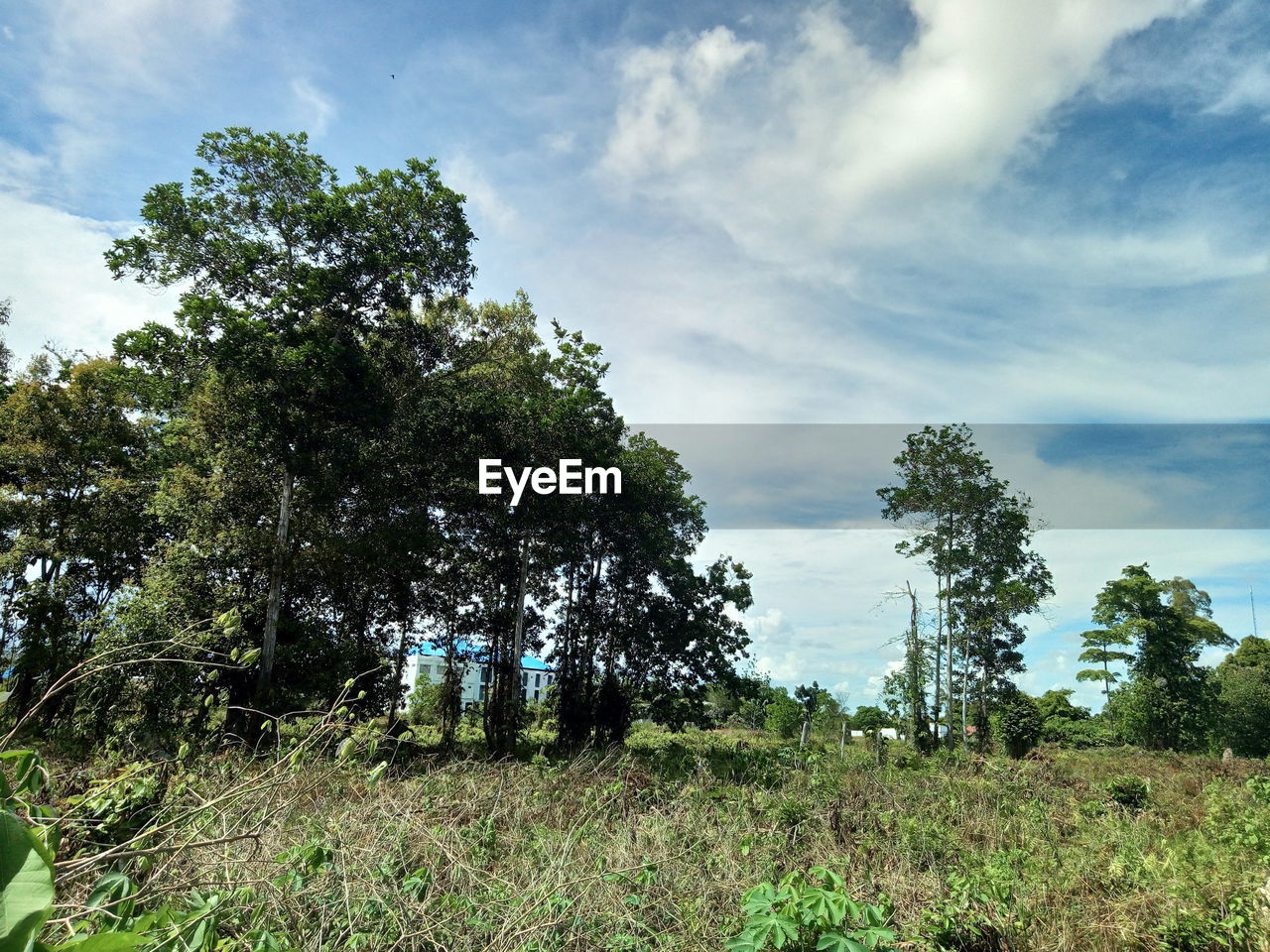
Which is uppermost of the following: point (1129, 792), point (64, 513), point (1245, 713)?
point (64, 513)

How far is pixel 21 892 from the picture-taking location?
2.25 ft

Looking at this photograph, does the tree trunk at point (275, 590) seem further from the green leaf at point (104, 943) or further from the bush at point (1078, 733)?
the bush at point (1078, 733)

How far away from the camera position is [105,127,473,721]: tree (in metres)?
13.0

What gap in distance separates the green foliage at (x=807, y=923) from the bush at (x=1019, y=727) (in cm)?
1775

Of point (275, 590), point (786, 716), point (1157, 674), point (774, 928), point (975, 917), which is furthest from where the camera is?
point (786, 716)

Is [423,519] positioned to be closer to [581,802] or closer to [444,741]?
[444,741]

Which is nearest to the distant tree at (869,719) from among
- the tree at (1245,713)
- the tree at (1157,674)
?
the tree at (1157,674)

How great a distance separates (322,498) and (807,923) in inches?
513

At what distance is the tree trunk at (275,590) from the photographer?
1295cm

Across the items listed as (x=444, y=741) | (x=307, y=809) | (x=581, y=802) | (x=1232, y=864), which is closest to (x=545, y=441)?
(x=444, y=741)

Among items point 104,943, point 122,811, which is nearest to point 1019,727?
point 122,811

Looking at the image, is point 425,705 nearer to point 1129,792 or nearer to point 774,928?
point 1129,792

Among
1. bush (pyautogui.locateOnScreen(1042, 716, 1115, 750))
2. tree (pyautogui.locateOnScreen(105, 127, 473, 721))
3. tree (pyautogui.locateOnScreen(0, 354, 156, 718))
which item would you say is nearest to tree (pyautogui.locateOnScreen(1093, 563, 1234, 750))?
bush (pyautogui.locateOnScreen(1042, 716, 1115, 750))

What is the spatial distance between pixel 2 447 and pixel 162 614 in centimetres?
646
